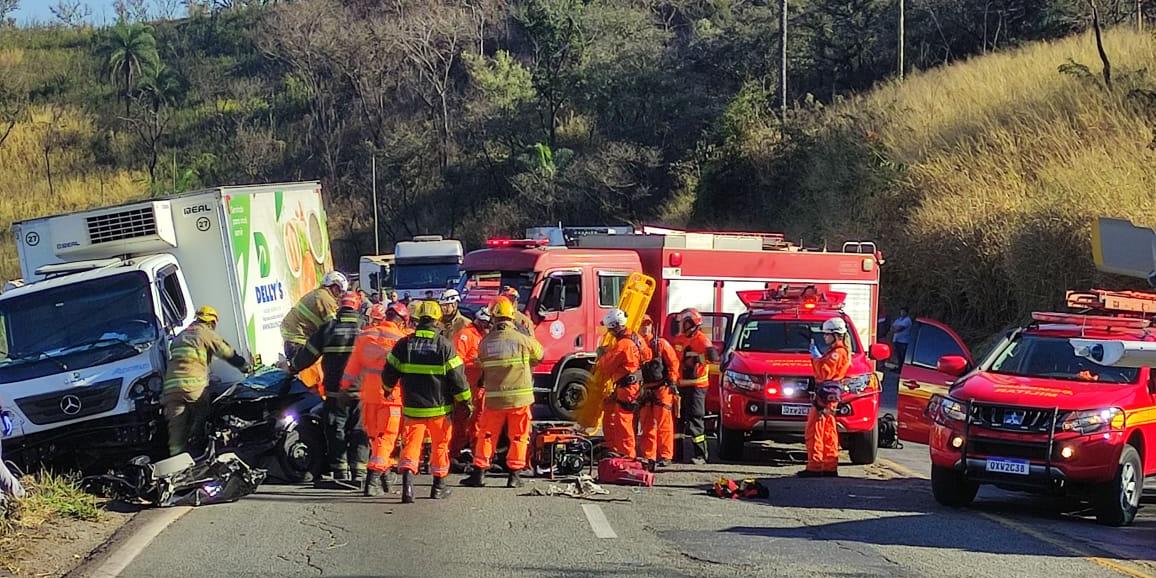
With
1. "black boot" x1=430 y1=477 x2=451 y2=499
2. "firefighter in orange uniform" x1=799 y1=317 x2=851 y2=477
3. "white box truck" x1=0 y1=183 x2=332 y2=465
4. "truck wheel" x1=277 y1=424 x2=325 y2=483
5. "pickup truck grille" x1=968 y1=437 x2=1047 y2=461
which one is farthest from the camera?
"firefighter in orange uniform" x1=799 y1=317 x2=851 y2=477

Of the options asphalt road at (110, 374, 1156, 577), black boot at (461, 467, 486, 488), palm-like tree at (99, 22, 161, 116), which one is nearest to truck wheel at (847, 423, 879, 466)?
asphalt road at (110, 374, 1156, 577)

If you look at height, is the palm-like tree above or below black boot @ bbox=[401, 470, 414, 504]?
above

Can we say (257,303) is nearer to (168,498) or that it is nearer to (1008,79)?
(168,498)

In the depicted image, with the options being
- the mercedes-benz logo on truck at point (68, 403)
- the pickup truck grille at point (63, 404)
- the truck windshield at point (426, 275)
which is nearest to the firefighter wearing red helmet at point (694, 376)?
the pickup truck grille at point (63, 404)

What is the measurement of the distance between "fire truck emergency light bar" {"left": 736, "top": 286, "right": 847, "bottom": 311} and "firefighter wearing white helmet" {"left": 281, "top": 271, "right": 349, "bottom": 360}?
5186 millimetres

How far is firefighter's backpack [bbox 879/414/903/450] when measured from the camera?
1623 cm

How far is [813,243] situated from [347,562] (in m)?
29.0

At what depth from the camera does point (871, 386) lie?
14203 millimetres

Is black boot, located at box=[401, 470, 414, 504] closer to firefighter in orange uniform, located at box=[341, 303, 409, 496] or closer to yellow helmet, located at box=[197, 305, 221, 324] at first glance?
firefighter in orange uniform, located at box=[341, 303, 409, 496]

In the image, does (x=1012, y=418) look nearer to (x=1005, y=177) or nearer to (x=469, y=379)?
(x=469, y=379)

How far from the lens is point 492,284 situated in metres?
18.3

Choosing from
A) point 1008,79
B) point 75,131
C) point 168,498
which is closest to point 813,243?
point 1008,79

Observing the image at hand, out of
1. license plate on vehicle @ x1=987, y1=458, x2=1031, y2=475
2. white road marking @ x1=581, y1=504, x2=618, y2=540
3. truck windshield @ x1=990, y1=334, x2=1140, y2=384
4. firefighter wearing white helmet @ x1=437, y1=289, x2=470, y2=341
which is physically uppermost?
firefighter wearing white helmet @ x1=437, y1=289, x2=470, y2=341

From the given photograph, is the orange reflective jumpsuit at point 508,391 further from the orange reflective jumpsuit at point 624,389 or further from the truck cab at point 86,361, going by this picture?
the truck cab at point 86,361
